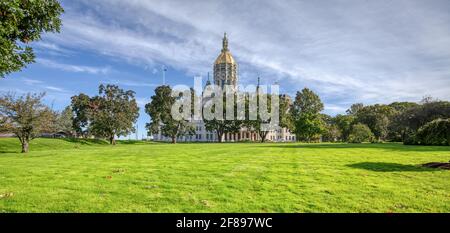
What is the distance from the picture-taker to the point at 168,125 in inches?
3115

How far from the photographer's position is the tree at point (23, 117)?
3547cm

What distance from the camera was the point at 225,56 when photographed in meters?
170

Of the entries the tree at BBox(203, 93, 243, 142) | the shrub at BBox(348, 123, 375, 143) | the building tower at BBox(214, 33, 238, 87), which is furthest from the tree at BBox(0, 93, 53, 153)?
the building tower at BBox(214, 33, 238, 87)

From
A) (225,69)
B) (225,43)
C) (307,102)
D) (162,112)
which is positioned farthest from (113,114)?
(225,43)

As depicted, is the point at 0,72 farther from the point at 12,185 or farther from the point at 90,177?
the point at 90,177

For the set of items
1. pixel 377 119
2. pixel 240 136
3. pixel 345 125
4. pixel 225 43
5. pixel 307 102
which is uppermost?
pixel 225 43

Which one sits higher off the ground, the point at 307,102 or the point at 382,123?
the point at 307,102

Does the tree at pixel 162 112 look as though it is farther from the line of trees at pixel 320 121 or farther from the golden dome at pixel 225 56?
the golden dome at pixel 225 56

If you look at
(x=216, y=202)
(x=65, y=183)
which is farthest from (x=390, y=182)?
(x=65, y=183)

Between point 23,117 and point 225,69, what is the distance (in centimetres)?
13888

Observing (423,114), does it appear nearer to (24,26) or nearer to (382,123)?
(382,123)

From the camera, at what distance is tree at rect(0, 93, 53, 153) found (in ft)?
116

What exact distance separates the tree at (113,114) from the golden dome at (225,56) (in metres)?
99.6
